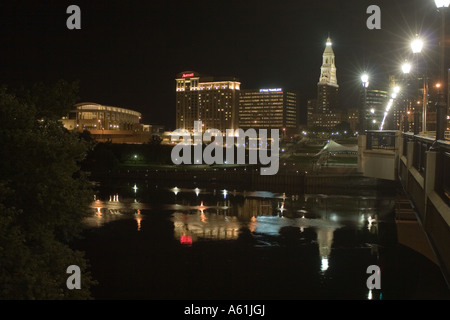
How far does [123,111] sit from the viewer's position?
593 ft

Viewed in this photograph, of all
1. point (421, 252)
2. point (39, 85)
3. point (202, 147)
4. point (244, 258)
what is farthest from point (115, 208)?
point (202, 147)

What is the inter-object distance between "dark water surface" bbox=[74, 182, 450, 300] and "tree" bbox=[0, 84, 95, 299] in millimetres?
13787

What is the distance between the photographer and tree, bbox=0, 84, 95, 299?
28.7 ft

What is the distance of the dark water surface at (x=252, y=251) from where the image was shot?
933 inches

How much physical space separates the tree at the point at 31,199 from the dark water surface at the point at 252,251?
45.2ft

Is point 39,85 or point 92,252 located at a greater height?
point 39,85

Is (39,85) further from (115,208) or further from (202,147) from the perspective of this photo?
(202,147)

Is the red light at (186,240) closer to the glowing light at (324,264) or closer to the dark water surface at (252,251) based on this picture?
the dark water surface at (252,251)

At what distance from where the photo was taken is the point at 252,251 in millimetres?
30859

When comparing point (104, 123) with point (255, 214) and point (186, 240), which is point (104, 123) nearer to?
point (255, 214)
